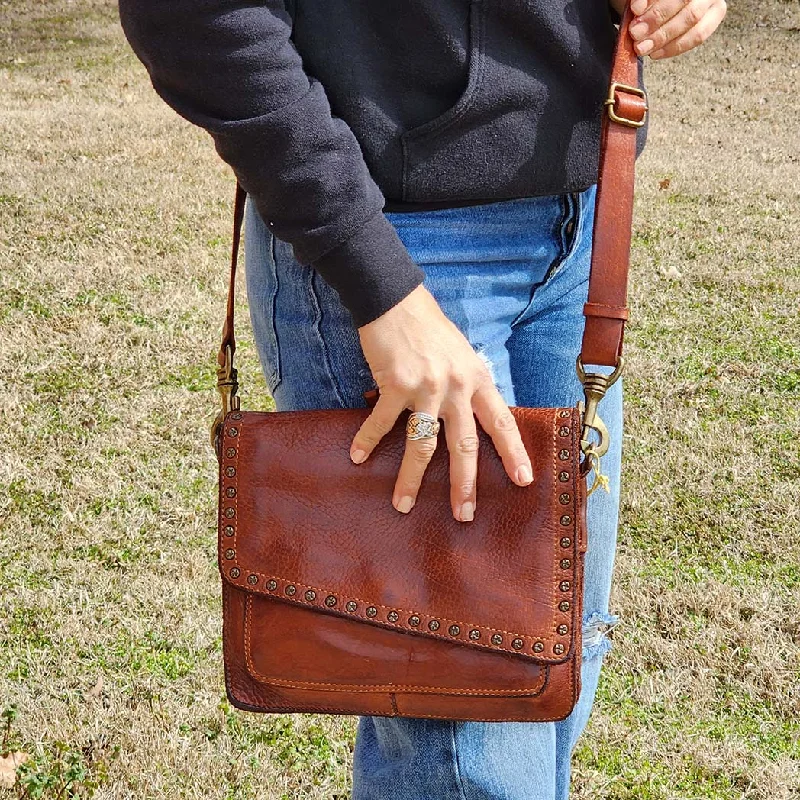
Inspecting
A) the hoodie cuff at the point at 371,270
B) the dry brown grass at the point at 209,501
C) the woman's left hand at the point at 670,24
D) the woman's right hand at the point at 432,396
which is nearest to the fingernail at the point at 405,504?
the woman's right hand at the point at 432,396

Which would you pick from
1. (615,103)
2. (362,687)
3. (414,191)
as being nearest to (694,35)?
(615,103)

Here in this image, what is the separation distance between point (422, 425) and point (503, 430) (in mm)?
109

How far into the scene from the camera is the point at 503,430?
3.92 ft

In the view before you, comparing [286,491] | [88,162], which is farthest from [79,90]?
[286,491]

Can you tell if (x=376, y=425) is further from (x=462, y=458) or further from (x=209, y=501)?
(x=209, y=501)

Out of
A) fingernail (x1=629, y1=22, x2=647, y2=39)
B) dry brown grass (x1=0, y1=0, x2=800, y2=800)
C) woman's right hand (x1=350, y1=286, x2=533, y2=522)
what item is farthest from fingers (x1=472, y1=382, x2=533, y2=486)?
dry brown grass (x1=0, y1=0, x2=800, y2=800)

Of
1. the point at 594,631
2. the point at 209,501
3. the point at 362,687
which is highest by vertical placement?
the point at 362,687

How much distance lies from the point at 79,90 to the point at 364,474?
9.23m

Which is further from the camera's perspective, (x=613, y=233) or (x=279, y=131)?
(x=613, y=233)

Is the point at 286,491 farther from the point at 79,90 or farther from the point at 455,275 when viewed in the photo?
the point at 79,90

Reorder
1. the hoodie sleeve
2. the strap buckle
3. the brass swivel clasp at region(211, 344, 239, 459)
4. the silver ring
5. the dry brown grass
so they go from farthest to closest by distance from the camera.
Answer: the dry brown grass
the brass swivel clasp at region(211, 344, 239, 459)
the strap buckle
the silver ring
the hoodie sleeve

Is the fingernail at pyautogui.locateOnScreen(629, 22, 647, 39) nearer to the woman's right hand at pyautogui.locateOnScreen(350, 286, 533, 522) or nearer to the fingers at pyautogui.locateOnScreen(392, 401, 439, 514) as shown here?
the woman's right hand at pyautogui.locateOnScreen(350, 286, 533, 522)

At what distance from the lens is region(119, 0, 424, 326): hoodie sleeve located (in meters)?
1.05

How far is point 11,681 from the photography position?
2.53 meters
